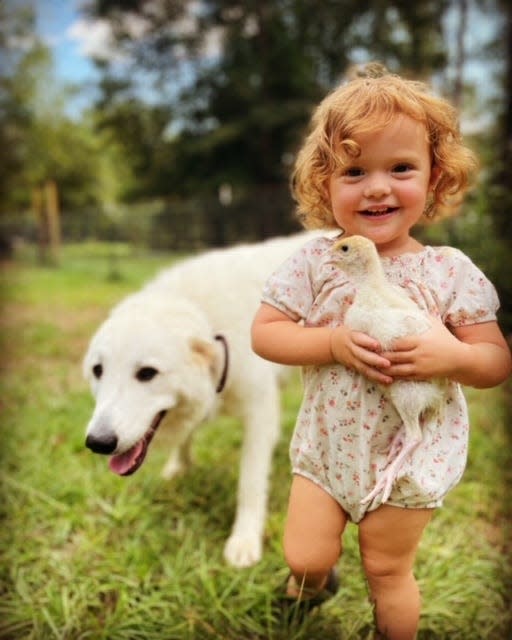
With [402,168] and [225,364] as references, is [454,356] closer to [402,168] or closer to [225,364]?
[402,168]

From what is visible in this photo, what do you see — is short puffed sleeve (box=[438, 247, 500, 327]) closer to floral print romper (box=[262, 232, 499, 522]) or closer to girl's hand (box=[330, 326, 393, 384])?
floral print romper (box=[262, 232, 499, 522])

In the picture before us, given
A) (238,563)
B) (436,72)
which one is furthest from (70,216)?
(238,563)

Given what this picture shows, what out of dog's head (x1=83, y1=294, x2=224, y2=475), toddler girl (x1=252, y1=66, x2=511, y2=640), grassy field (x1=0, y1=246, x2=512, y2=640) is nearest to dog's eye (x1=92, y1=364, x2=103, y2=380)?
dog's head (x1=83, y1=294, x2=224, y2=475)

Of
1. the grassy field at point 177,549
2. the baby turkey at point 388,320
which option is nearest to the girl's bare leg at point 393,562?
the baby turkey at point 388,320

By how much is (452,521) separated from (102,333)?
50.3 inches

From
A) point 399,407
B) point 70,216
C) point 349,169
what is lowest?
point 70,216

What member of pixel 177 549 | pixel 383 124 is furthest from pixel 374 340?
pixel 177 549

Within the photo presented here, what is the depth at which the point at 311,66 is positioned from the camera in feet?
13.2

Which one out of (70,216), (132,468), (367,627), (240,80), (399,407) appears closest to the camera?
(399,407)

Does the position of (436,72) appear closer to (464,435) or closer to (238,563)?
(464,435)

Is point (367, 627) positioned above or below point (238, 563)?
above

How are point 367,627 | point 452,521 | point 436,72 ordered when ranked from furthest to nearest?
point 436,72 → point 452,521 → point 367,627

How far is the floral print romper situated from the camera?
906mm

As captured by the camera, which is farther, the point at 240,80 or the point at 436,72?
the point at 240,80
